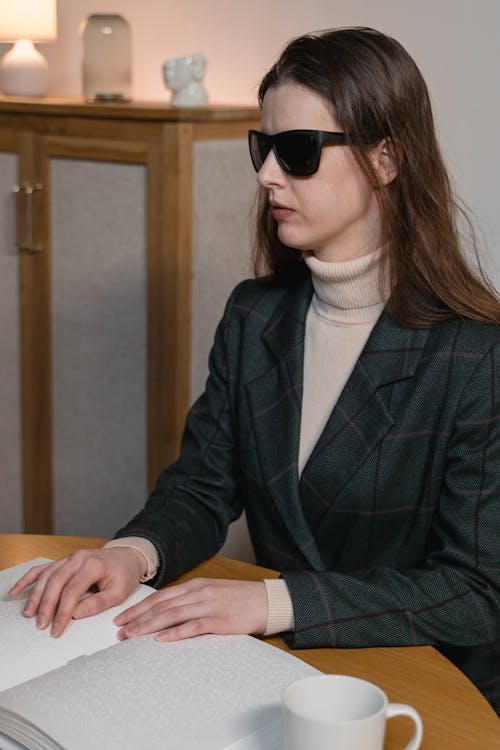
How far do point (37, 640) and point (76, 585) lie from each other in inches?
4.2

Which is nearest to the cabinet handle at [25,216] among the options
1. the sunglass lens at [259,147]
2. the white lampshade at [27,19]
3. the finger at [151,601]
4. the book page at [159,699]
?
the white lampshade at [27,19]

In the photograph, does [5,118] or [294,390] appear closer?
[294,390]

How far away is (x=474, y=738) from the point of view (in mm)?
1171

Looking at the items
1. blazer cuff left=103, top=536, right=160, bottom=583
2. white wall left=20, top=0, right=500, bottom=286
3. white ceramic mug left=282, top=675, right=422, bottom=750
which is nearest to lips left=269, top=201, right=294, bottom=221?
blazer cuff left=103, top=536, right=160, bottom=583

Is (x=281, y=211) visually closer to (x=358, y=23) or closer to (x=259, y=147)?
(x=259, y=147)

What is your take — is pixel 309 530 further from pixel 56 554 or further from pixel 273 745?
pixel 273 745

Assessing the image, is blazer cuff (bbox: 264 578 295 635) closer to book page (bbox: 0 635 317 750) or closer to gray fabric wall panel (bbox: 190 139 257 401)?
book page (bbox: 0 635 317 750)

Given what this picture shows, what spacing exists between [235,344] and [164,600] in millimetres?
617

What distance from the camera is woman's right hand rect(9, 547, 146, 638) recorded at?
1349 millimetres

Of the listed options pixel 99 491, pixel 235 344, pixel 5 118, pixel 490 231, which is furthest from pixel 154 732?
pixel 5 118

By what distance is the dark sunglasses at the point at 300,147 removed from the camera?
1611 mm

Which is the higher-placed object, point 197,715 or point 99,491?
point 197,715

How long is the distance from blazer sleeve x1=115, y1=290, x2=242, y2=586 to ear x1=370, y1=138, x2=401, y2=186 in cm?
38

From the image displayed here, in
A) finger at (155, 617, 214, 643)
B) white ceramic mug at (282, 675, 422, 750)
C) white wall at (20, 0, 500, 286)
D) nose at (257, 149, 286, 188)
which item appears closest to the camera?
white ceramic mug at (282, 675, 422, 750)
